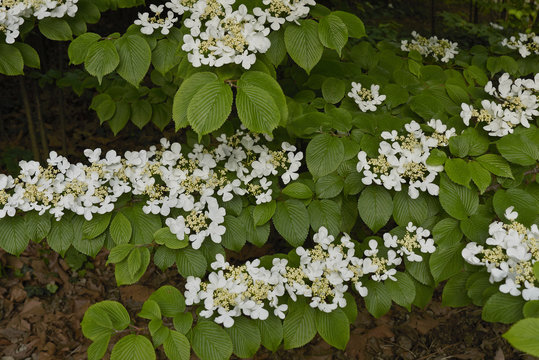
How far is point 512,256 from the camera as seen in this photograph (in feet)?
3.95

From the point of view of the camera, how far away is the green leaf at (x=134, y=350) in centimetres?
125

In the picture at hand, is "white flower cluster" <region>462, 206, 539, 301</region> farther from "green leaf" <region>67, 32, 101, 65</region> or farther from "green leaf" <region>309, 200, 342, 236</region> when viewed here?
"green leaf" <region>67, 32, 101, 65</region>

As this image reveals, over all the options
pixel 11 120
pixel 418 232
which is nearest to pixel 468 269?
pixel 418 232

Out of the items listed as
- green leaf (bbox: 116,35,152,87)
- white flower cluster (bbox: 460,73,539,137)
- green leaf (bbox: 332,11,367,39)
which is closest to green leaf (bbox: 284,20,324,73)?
green leaf (bbox: 332,11,367,39)

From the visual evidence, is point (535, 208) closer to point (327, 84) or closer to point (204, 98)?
point (327, 84)

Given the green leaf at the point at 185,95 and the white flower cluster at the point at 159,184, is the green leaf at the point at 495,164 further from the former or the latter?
the green leaf at the point at 185,95

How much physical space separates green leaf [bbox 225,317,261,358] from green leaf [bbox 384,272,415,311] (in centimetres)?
46

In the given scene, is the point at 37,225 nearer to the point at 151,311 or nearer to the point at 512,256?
the point at 151,311

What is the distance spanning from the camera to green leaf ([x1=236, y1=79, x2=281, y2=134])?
119cm

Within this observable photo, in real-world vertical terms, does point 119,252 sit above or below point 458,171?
below

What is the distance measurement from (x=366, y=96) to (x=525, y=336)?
113 cm

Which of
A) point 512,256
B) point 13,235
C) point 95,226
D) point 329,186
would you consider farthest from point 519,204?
point 13,235

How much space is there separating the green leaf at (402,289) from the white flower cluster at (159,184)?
494 mm

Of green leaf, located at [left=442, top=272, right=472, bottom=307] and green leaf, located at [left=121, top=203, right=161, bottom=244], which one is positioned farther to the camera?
green leaf, located at [left=121, top=203, right=161, bottom=244]
